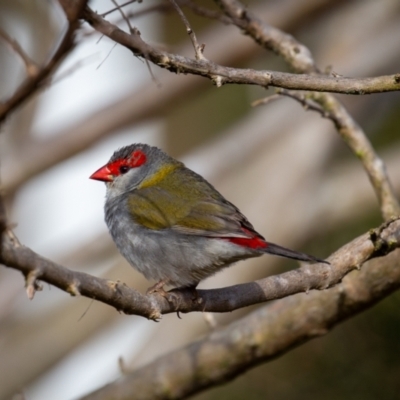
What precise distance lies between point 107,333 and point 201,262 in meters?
3.64

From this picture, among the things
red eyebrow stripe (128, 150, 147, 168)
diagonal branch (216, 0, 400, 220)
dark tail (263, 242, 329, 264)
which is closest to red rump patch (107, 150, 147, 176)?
red eyebrow stripe (128, 150, 147, 168)

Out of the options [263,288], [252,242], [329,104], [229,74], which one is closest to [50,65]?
[229,74]

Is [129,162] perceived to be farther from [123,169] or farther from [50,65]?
[50,65]

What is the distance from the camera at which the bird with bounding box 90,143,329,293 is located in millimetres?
4199

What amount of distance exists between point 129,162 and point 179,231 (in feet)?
3.65

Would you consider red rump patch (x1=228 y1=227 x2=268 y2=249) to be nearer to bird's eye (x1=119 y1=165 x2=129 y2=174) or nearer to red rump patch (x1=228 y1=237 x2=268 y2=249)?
red rump patch (x1=228 y1=237 x2=268 y2=249)

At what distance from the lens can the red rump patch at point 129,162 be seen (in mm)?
5328

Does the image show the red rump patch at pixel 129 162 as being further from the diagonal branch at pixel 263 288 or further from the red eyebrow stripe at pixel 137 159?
the diagonal branch at pixel 263 288

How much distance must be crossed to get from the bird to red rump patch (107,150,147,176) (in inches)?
10.2

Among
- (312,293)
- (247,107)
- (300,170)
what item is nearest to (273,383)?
(312,293)

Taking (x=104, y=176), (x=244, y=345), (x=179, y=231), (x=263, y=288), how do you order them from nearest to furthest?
(x=263, y=288)
(x=179, y=231)
(x=244, y=345)
(x=104, y=176)

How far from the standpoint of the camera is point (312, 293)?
4820 millimetres

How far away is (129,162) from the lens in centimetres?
534

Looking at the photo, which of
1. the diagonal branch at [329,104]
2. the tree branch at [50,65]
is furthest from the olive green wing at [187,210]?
the tree branch at [50,65]
